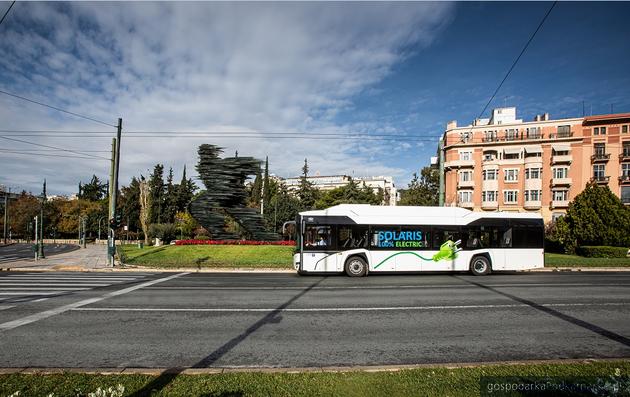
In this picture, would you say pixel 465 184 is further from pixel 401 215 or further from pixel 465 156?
pixel 401 215

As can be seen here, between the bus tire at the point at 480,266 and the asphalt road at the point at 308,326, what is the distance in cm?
386

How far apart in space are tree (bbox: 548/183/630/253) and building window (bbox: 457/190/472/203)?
15.6 m

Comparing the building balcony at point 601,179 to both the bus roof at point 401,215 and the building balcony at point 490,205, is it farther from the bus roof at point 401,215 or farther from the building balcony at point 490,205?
the bus roof at point 401,215

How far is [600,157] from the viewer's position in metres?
43.1

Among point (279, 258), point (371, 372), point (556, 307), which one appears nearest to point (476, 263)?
point (556, 307)

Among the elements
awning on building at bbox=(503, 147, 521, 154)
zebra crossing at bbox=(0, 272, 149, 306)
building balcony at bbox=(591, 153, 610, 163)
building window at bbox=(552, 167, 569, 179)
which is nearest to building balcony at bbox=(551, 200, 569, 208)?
building window at bbox=(552, 167, 569, 179)

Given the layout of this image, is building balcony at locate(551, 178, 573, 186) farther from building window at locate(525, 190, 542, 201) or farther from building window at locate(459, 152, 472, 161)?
building window at locate(459, 152, 472, 161)

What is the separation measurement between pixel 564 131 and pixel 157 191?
72312 mm

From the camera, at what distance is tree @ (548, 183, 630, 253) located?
1184 inches

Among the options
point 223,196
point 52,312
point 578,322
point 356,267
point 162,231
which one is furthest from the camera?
point 162,231

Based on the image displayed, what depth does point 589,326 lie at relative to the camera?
24.2 feet

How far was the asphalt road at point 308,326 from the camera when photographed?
5648 mm

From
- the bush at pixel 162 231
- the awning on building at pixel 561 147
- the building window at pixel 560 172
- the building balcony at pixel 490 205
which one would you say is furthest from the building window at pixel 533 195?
the bush at pixel 162 231

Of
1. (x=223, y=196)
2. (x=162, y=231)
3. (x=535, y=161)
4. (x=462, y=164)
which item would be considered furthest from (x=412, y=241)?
(x=162, y=231)
